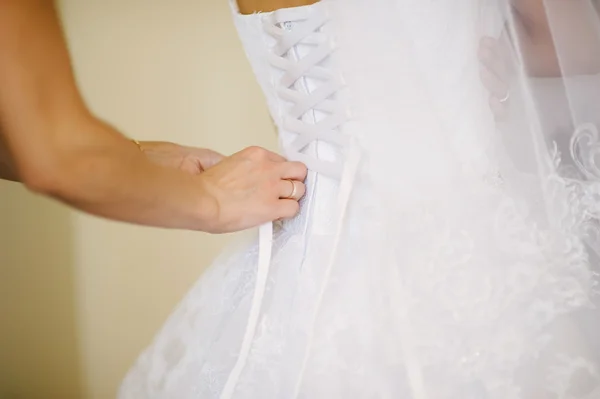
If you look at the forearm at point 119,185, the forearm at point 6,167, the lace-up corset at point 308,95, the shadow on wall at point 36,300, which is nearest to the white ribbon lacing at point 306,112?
the lace-up corset at point 308,95

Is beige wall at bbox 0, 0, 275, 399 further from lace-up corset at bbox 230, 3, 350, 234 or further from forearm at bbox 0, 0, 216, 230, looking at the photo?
forearm at bbox 0, 0, 216, 230

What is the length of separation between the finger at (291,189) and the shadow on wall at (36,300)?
2.23 ft

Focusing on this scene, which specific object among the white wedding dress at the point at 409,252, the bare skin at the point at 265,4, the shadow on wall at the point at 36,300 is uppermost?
the bare skin at the point at 265,4

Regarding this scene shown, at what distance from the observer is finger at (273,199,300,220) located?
62 cm

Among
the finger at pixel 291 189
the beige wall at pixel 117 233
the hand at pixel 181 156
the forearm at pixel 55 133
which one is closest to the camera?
the forearm at pixel 55 133

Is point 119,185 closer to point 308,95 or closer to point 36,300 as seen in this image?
point 308,95

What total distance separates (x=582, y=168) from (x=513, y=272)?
4.0 inches

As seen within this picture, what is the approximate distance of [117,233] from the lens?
3.87ft

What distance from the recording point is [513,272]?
0.51m

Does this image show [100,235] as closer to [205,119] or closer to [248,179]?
[205,119]

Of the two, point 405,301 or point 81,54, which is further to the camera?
point 81,54

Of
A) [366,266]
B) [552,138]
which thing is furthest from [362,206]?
[552,138]

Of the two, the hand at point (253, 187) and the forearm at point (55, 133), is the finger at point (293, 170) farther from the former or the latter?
the forearm at point (55, 133)

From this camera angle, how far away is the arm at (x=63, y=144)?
405mm
